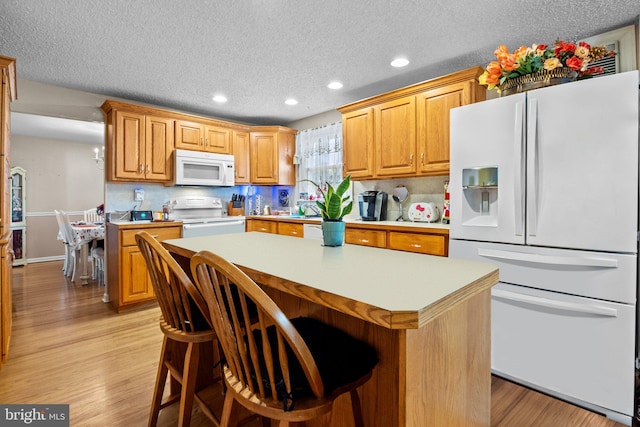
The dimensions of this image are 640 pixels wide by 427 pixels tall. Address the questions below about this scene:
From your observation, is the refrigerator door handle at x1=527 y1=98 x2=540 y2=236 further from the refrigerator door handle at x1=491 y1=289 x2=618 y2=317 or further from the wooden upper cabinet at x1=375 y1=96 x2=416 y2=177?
the wooden upper cabinet at x1=375 y1=96 x2=416 y2=177

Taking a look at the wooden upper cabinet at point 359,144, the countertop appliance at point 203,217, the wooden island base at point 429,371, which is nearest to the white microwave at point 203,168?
the countertop appliance at point 203,217

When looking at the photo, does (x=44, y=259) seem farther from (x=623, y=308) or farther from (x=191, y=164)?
(x=623, y=308)

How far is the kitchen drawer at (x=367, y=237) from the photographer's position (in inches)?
118

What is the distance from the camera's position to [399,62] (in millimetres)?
2863

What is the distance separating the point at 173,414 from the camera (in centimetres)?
176

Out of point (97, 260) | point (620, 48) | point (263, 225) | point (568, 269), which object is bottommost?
point (97, 260)

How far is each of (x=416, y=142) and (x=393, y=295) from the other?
249 cm

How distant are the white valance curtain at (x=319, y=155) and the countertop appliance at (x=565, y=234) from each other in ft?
7.24

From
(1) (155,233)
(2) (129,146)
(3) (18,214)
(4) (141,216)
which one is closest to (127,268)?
(1) (155,233)

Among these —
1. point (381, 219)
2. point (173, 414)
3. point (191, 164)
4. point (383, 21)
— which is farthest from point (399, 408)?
point (191, 164)

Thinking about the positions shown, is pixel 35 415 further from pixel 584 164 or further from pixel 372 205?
pixel 584 164

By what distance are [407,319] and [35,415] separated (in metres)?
2.14

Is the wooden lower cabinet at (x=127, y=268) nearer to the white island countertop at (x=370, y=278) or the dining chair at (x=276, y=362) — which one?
the white island countertop at (x=370, y=278)

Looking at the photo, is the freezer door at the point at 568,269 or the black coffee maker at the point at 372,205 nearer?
the freezer door at the point at 568,269
